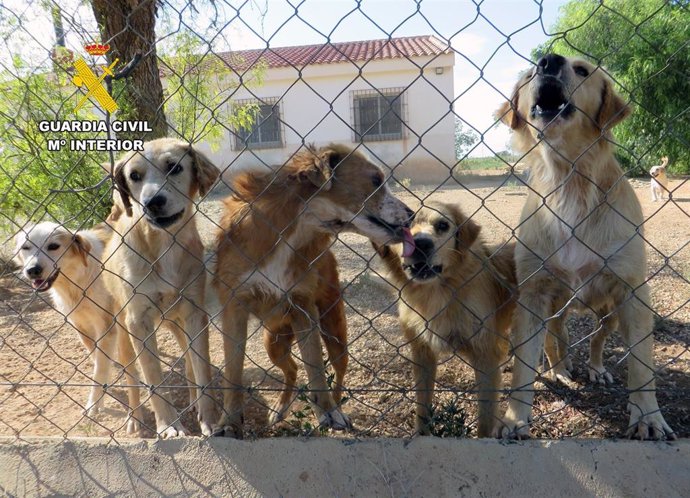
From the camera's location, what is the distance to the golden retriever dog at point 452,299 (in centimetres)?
288

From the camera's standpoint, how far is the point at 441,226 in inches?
122

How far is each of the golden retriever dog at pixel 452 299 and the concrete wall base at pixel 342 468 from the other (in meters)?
0.53

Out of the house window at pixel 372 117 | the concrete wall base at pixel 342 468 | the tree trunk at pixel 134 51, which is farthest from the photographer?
the house window at pixel 372 117

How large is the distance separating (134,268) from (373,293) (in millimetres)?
3131

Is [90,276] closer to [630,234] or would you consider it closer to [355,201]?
[355,201]

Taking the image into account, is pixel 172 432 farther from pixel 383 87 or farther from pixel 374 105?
pixel 374 105

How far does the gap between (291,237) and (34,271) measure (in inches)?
85.7

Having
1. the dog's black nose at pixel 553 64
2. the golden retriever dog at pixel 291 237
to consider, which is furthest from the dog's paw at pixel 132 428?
the dog's black nose at pixel 553 64

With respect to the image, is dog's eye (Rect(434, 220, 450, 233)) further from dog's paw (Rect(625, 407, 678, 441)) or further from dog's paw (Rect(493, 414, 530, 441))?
dog's paw (Rect(625, 407, 678, 441))

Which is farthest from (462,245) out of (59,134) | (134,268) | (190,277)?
(59,134)

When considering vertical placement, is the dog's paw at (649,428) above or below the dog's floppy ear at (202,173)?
below

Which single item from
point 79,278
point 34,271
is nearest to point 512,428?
point 79,278

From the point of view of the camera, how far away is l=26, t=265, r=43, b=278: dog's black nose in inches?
153

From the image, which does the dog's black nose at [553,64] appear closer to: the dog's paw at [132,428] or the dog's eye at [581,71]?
the dog's eye at [581,71]
